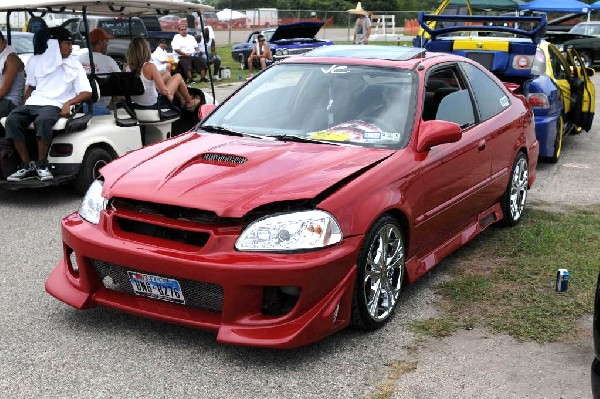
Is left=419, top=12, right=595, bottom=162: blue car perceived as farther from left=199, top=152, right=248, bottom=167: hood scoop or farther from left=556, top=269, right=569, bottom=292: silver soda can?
left=199, top=152, right=248, bottom=167: hood scoop

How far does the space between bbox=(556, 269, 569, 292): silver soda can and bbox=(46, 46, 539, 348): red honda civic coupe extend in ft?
2.42

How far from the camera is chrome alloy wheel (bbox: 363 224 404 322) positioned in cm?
453

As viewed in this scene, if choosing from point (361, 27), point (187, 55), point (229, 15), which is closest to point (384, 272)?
point (187, 55)

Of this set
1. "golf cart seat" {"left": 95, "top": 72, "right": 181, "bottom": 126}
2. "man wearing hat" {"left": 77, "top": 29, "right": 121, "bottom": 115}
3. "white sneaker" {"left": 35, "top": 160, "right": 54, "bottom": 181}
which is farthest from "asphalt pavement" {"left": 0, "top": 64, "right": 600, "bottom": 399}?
"man wearing hat" {"left": 77, "top": 29, "right": 121, "bottom": 115}

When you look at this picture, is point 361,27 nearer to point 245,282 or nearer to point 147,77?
point 147,77

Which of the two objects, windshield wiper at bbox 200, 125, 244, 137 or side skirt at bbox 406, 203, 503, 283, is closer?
side skirt at bbox 406, 203, 503, 283

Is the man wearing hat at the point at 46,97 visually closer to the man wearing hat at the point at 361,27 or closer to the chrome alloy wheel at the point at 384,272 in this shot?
the chrome alloy wheel at the point at 384,272

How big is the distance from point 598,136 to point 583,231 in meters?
6.40

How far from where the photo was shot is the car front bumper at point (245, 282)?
→ 13.1 ft

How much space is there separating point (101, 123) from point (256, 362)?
4.97 m

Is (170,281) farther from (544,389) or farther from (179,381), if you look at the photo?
(544,389)

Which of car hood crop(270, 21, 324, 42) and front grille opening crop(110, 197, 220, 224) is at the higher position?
front grille opening crop(110, 197, 220, 224)

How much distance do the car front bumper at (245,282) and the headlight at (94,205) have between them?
23cm

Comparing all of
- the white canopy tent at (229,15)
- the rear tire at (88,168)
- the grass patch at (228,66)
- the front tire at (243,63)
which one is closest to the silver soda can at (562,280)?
the rear tire at (88,168)
